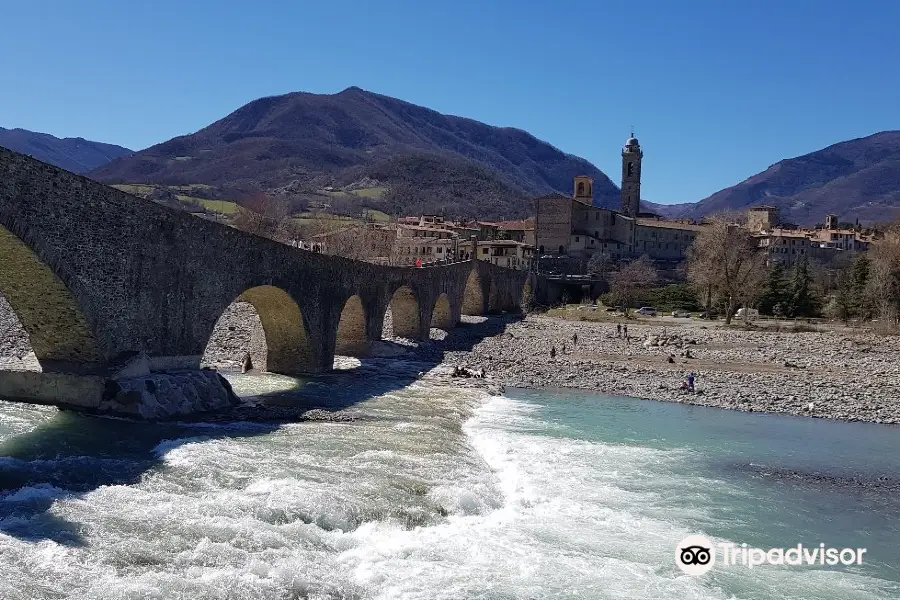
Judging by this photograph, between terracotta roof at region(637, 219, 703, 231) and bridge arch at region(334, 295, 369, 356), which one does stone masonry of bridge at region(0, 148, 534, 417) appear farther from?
terracotta roof at region(637, 219, 703, 231)

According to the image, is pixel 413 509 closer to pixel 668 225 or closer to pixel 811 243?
pixel 668 225

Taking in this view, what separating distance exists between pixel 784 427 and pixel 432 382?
11079 mm

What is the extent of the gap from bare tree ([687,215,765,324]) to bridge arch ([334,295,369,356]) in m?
28.6

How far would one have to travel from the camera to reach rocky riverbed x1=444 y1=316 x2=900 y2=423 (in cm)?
2633

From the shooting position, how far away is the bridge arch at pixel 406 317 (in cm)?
4031

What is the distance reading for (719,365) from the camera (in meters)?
34.8

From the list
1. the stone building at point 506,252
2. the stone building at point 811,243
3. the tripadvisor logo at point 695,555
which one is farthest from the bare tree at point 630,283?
the tripadvisor logo at point 695,555

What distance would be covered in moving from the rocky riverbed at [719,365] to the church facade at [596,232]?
44104 millimetres

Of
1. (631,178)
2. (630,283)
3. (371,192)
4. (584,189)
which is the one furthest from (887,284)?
(371,192)

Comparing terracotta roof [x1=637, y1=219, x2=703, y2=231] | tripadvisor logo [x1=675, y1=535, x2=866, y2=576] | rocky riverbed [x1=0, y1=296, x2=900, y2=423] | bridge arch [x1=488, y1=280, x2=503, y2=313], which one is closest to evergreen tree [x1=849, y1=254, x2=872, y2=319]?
rocky riverbed [x1=0, y1=296, x2=900, y2=423]

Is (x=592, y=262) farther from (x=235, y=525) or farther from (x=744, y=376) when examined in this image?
(x=235, y=525)

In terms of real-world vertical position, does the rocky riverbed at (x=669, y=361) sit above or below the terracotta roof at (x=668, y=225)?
below

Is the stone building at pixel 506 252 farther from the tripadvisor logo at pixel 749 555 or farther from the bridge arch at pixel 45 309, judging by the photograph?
the tripadvisor logo at pixel 749 555

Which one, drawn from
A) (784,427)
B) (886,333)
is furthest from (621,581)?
(886,333)
